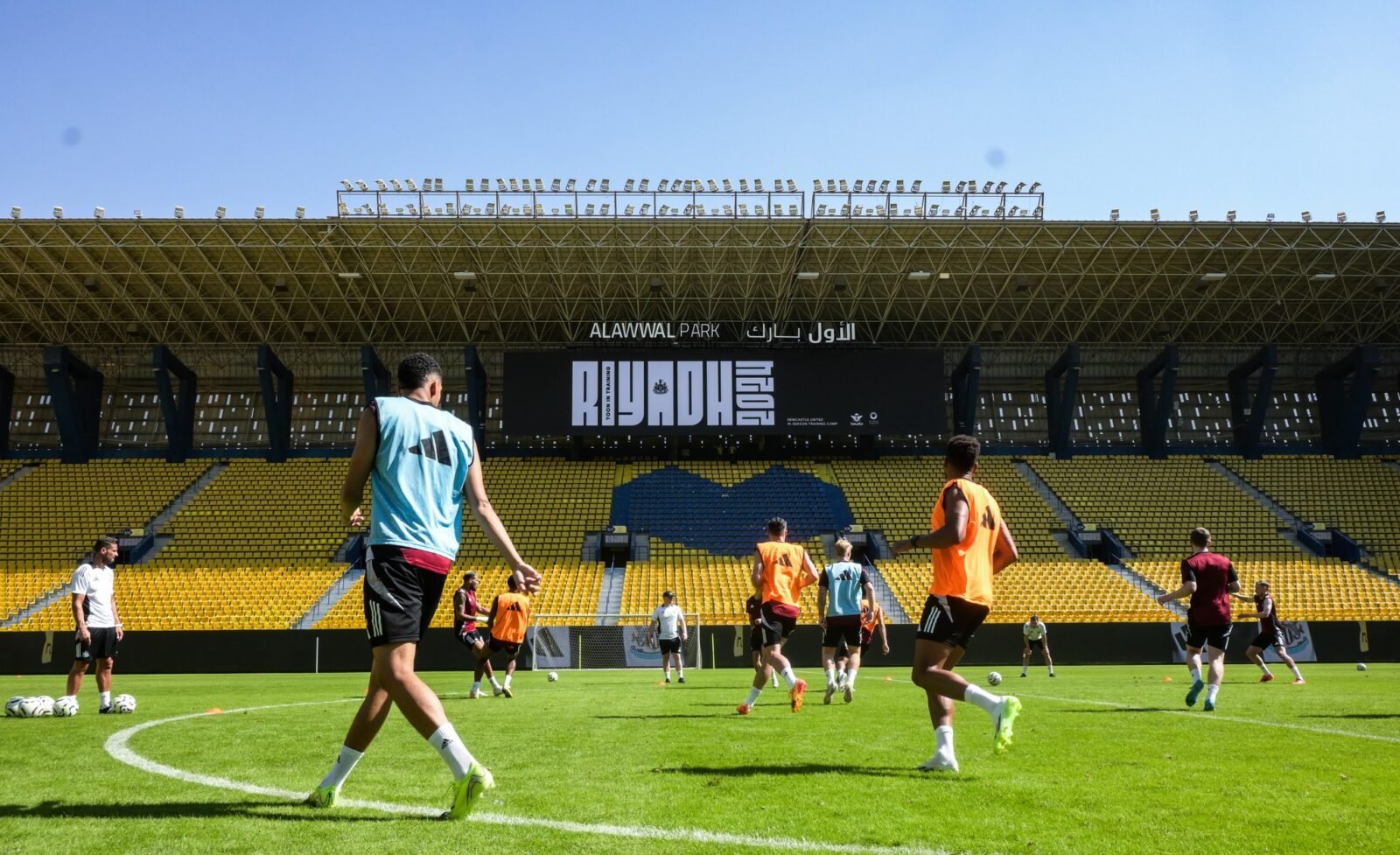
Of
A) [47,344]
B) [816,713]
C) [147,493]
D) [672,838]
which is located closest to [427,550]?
[672,838]

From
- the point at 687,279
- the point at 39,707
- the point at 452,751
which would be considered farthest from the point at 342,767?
the point at 687,279

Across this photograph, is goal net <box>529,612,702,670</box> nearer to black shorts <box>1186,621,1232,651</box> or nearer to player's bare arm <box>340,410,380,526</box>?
black shorts <box>1186,621,1232,651</box>

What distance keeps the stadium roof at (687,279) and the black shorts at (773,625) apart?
25.6 metres

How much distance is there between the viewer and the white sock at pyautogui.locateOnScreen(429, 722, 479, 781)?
4.75 m

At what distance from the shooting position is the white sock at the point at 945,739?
632cm

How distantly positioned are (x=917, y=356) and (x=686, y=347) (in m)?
8.89

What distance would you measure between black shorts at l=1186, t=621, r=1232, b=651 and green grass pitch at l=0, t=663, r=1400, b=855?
0.75 metres

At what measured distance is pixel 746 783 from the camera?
579 centimetres

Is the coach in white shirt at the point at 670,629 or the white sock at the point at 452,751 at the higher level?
the white sock at the point at 452,751

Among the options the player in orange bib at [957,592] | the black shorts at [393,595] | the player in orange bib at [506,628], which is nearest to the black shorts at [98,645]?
the player in orange bib at [506,628]

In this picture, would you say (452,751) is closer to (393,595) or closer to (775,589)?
(393,595)

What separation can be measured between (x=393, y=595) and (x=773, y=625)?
7140mm

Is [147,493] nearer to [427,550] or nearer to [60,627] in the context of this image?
[60,627]

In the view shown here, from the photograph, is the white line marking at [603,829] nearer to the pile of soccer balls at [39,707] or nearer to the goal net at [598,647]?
the pile of soccer balls at [39,707]
